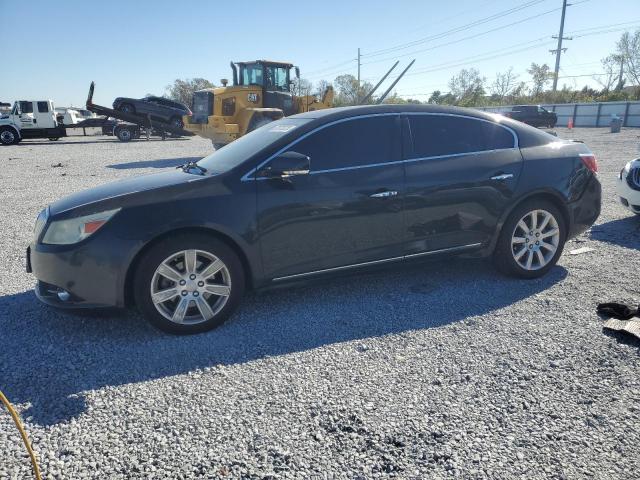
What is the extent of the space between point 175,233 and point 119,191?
61cm

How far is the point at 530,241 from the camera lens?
15.0ft

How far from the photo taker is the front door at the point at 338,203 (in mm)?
3717

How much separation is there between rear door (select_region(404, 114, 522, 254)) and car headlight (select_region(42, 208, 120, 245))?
2401 mm

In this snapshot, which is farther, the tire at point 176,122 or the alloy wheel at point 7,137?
the tire at point 176,122

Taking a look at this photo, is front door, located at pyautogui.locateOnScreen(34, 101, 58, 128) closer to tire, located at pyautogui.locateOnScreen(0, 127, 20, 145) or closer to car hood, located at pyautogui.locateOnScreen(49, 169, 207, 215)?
tire, located at pyautogui.locateOnScreen(0, 127, 20, 145)

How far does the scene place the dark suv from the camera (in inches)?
1035

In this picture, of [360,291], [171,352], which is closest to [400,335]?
→ [360,291]

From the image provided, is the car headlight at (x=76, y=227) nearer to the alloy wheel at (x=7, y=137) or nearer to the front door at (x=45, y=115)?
the alloy wheel at (x=7, y=137)

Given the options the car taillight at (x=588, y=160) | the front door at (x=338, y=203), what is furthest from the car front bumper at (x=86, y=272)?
the car taillight at (x=588, y=160)

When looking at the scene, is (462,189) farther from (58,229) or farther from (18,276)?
(18,276)

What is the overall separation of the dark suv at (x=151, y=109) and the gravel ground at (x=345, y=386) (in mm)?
23958

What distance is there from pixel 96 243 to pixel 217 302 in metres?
0.96

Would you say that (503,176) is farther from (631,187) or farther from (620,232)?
(631,187)

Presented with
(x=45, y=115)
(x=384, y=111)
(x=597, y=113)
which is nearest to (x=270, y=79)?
(x=384, y=111)
